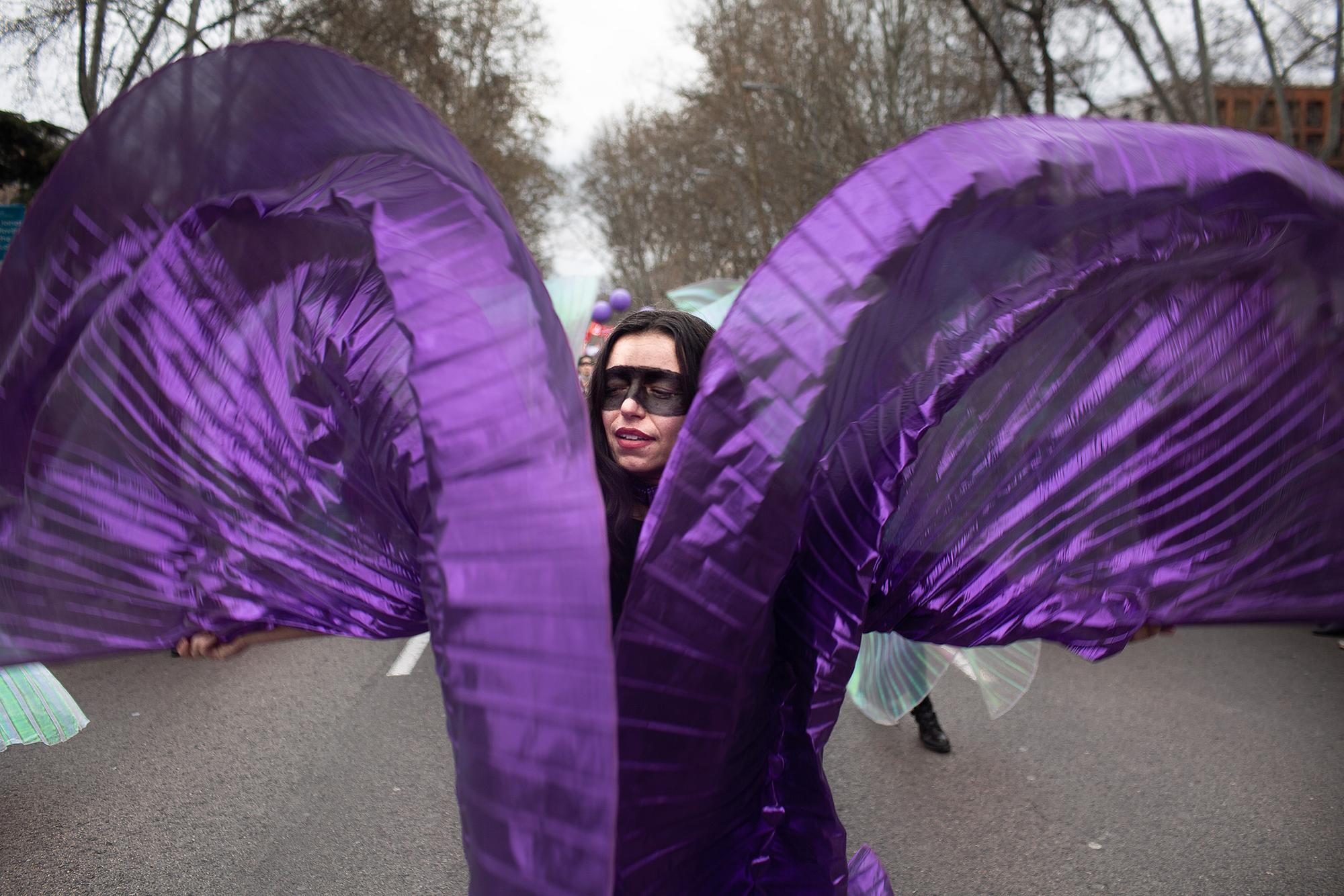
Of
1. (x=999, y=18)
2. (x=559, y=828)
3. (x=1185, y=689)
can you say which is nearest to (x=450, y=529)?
(x=559, y=828)

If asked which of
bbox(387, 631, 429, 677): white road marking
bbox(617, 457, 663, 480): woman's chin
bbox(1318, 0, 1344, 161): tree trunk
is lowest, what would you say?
bbox(387, 631, 429, 677): white road marking

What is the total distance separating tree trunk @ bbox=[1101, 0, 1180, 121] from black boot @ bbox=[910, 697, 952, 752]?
10711 millimetres

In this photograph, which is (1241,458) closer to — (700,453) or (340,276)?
(700,453)

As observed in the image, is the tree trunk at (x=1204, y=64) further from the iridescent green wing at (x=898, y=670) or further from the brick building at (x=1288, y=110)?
the iridescent green wing at (x=898, y=670)

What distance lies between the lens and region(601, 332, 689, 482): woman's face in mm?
1935

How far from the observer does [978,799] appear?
3604mm

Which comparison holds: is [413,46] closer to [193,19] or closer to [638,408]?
[193,19]

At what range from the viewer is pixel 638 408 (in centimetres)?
195

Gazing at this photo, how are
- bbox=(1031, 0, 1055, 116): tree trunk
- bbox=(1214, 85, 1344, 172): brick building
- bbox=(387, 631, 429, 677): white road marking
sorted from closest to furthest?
bbox=(387, 631, 429, 677): white road marking, bbox=(1031, 0, 1055, 116): tree trunk, bbox=(1214, 85, 1344, 172): brick building

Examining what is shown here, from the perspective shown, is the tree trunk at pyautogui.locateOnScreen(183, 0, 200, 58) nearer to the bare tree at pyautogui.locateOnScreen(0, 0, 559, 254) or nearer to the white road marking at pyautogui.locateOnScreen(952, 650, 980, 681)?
the bare tree at pyautogui.locateOnScreen(0, 0, 559, 254)

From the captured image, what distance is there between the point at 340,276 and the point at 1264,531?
1799 millimetres

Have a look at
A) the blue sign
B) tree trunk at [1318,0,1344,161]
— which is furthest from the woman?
tree trunk at [1318,0,1344,161]

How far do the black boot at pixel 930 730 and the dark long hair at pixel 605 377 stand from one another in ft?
8.38

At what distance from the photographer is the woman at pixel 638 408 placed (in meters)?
1.91
